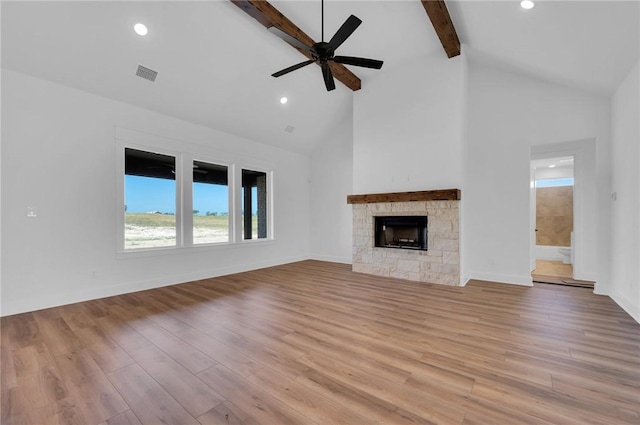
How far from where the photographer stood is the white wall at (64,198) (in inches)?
136

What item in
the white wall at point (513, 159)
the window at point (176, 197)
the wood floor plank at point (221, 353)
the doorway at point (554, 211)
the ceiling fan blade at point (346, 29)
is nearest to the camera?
the wood floor plank at point (221, 353)

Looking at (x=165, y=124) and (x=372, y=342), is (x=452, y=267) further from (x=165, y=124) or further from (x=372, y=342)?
(x=165, y=124)

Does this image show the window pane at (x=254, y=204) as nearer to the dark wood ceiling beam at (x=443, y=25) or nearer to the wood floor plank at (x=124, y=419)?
the dark wood ceiling beam at (x=443, y=25)

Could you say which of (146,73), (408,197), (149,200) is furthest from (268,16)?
(408,197)

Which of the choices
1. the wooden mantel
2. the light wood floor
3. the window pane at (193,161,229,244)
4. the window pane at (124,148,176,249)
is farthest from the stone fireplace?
the window pane at (124,148,176,249)

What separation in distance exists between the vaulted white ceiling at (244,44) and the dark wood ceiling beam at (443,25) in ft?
0.43

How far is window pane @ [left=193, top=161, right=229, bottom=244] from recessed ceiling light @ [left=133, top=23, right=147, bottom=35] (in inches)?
93.8

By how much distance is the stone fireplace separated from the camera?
15.6ft

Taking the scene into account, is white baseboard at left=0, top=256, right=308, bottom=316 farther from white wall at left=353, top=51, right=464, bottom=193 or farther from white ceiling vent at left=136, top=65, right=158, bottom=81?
white wall at left=353, top=51, right=464, bottom=193

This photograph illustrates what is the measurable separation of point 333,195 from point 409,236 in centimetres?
255

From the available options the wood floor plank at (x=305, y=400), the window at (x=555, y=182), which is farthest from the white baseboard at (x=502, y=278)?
the window at (x=555, y=182)

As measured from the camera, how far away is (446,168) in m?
4.89

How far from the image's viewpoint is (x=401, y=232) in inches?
222

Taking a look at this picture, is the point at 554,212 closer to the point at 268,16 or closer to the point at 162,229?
the point at 268,16
